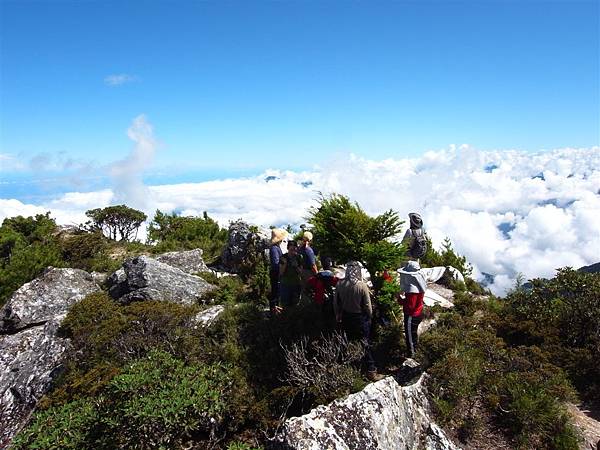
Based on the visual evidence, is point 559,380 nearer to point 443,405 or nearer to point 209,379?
→ point 443,405

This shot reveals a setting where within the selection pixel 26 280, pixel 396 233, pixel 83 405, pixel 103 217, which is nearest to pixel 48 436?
pixel 83 405

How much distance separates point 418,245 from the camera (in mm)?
9633

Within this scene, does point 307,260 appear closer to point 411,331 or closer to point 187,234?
point 411,331

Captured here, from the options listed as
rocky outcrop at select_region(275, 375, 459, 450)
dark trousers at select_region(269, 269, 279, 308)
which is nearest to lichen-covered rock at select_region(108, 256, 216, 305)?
dark trousers at select_region(269, 269, 279, 308)

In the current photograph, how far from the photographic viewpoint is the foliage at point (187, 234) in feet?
62.7

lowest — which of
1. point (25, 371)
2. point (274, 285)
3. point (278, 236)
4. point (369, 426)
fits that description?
→ point (25, 371)

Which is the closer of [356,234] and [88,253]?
[356,234]

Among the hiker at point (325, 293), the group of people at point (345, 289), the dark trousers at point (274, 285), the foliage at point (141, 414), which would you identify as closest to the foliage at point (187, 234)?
the dark trousers at point (274, 285)

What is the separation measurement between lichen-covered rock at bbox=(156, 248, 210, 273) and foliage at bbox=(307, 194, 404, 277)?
7.36 metres

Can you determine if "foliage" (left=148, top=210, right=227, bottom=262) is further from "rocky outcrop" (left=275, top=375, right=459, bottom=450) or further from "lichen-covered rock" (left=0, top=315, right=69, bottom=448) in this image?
"rocky outcrop" (left=275, top=375, right=459, bottom=450)

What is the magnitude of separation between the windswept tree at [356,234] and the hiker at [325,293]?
67 cm

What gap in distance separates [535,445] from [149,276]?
1013 centimetres

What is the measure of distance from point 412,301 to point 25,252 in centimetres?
1715

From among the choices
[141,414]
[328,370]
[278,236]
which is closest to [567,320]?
[328,370]
